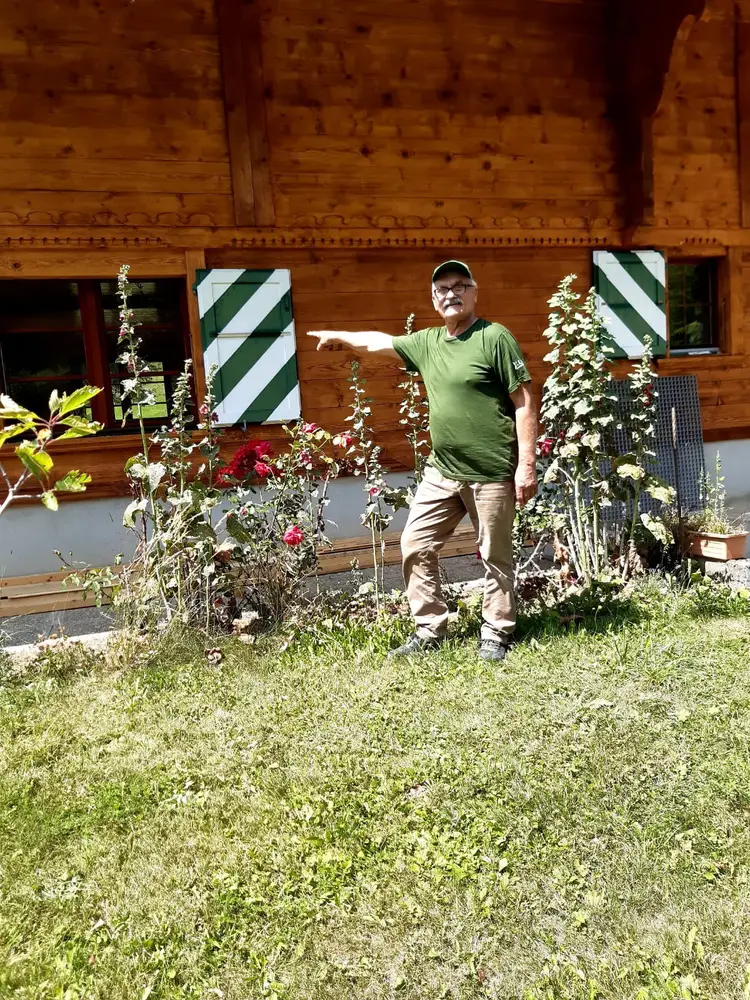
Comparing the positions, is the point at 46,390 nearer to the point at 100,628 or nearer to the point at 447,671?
the point at 100,628

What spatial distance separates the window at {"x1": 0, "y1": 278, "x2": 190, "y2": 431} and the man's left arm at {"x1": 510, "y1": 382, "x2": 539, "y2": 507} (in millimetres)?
3575

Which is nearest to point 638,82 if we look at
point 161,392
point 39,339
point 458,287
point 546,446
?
point 546,446

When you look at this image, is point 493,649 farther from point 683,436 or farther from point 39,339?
point 39,339

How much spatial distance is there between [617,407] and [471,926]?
15.2 ft

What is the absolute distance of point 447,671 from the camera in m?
4.09

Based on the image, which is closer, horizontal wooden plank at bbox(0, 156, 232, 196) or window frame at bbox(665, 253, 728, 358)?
horizontal wooden plank at bbox(0, 156, 232, 196)

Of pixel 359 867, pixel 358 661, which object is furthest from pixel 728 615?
pixel 359 867

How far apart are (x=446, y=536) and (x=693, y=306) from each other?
593 cm

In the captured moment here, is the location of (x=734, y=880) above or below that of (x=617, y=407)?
below

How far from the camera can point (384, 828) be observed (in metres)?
2.86

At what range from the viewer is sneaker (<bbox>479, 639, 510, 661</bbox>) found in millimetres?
4234

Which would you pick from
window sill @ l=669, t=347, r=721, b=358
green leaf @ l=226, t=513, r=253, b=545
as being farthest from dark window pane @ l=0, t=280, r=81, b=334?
window sill @ l=669, t=347, r=721, b=358

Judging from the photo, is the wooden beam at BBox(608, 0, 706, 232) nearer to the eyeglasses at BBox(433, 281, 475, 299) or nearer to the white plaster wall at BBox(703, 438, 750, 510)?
the white plaster wall at BBox(703, 438, 750, 510)

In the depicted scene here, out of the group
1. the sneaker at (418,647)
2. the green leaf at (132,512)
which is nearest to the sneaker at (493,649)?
the sneaker at (418,647)
